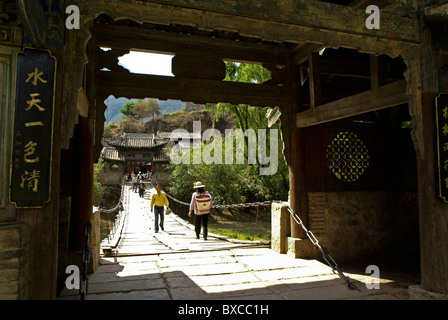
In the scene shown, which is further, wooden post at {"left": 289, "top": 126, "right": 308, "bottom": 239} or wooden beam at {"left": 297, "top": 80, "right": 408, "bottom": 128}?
wooden post at {"left": 289, "top": 126, "right": 308, "bottom": 239}

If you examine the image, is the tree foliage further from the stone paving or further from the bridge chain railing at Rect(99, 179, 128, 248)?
the stone paving

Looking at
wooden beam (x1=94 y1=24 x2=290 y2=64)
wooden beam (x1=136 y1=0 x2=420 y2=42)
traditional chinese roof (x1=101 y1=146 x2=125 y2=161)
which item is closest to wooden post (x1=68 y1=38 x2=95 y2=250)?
wooden beam (x1=94 y1=24 x2=290 y2=64)

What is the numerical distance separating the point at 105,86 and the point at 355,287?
4.73m

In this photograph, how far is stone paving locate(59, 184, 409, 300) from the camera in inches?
157

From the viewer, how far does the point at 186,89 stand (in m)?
5.54

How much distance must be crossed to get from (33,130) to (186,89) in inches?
124

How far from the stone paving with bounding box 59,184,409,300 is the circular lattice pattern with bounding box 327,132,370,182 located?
75.7 inches

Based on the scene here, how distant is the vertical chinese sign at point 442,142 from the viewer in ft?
11.6

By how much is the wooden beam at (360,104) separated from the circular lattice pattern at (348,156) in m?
0.99

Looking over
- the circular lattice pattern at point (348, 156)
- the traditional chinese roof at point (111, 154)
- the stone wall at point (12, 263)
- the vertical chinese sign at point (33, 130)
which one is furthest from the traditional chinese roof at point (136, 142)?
the stone wall at point (12, 263)

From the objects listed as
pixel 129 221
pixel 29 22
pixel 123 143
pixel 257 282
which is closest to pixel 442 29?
pixel 257 282

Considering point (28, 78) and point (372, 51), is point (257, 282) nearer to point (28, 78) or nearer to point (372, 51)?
point (372, 51)

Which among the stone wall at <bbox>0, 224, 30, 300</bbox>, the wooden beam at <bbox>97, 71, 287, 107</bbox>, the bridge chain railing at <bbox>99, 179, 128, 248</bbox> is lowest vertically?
the bridge chain railing at <bbox>99, 179, 128, 248</bbox>

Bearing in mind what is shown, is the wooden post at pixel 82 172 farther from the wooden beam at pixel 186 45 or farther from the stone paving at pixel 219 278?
the stone paving at pixel 219 278
